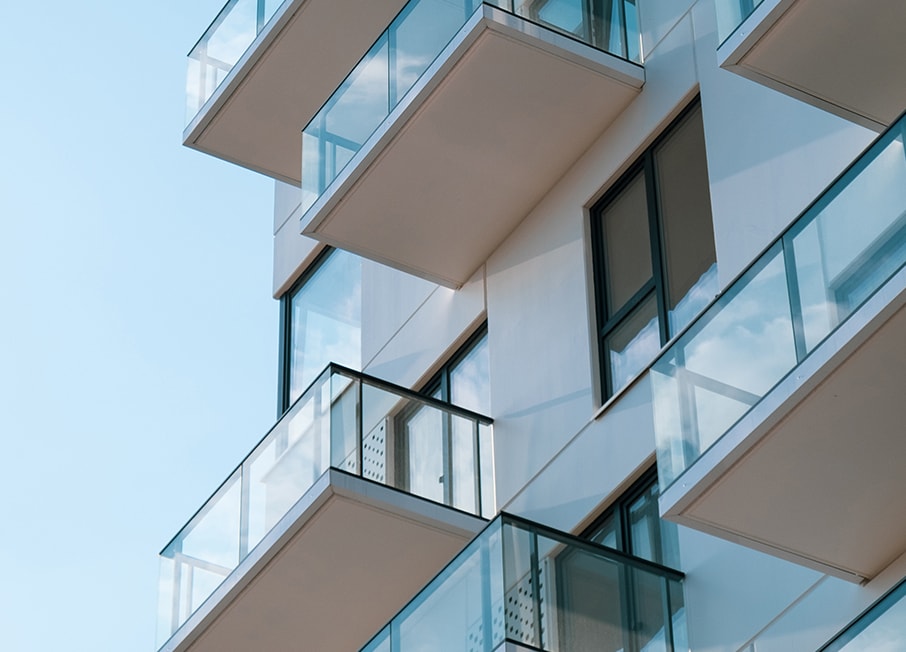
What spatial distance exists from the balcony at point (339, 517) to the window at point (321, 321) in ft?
8.16

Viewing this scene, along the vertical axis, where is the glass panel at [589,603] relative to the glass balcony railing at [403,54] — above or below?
below

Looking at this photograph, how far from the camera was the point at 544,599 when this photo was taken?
11.9m

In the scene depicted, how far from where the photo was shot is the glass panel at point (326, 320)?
1808cm

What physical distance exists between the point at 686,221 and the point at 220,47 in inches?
252

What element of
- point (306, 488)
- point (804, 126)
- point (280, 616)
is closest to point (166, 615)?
point (280, 616)

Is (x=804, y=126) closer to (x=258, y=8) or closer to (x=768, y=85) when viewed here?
(x=768, y=85)

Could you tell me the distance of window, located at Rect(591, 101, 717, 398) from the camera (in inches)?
533

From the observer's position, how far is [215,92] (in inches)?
725

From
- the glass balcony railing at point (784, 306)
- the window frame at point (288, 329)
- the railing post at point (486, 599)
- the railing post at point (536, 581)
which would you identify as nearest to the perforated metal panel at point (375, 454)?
the railing post at point (486, 599)

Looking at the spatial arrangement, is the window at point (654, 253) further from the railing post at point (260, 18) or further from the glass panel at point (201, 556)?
the railing post at point (260, 18)

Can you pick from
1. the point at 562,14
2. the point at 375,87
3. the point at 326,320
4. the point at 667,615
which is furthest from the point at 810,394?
the point at 326,320

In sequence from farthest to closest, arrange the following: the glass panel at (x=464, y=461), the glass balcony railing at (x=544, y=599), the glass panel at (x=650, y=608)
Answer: the glass panel at (x=464, y=461) < the glass panel at (x=650, y=608) < the glass balcony railing at (x=544, y=599)

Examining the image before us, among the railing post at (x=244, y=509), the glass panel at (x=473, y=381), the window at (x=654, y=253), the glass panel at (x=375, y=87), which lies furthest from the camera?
the glass panel at (x=473, y=381)

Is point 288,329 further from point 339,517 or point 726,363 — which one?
point 726,363
